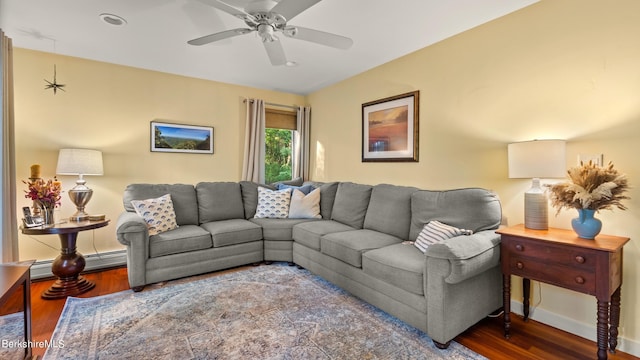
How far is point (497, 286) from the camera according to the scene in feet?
7.75

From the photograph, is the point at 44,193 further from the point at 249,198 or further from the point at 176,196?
the point at 249,198

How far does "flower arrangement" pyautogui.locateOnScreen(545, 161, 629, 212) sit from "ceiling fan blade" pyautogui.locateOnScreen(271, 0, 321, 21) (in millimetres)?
1968

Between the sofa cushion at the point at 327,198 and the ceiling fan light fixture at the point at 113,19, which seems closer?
the ceiling fan light fixture at the point at 113,19

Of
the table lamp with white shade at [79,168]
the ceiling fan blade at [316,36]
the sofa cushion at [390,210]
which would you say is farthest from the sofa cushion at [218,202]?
the ceiling fan blade at [316,36]

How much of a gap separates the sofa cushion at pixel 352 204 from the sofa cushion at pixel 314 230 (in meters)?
0.09

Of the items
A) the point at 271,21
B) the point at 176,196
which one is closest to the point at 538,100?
the point at 271,21

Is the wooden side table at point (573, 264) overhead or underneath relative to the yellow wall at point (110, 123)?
underneath

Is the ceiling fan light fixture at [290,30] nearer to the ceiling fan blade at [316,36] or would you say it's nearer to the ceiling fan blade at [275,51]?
the ceiling fan blade at [316,36]

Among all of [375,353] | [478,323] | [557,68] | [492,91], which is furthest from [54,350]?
[557,68]

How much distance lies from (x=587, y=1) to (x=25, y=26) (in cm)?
457

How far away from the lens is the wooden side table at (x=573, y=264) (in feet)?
5.61

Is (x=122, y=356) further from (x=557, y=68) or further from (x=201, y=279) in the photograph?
(x=557, y=68)

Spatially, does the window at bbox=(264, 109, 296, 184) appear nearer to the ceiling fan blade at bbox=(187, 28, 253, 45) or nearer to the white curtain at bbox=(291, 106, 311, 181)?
the white curtain at bbox=(291, 106, 311, 181)
